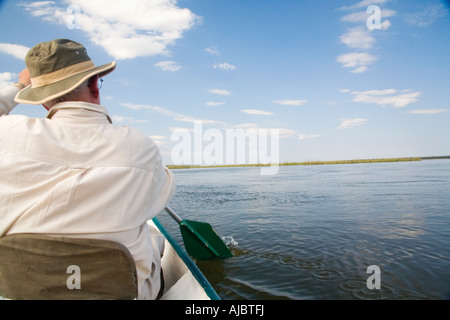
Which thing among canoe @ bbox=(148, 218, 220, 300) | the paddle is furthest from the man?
the paddle

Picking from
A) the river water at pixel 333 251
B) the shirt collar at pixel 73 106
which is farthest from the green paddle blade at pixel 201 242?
the shirt collar at pixel 73 106

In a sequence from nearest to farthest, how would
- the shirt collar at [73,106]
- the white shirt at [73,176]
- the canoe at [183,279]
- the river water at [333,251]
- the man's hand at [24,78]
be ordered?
the white shirt at [73,176]
the shirt collar at [73,106]
the man's hand at [24,78]
the canoe at [183,279]
the river water at [333,251]

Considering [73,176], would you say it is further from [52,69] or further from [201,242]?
[201,242]

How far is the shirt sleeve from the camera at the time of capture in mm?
1995

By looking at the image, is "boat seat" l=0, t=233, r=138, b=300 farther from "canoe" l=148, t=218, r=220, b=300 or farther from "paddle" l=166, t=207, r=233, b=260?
"paddle" l=166, t=207, r=233, b=260

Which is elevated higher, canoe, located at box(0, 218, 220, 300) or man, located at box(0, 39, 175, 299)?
man, located at box(0, 39, 175, 299)

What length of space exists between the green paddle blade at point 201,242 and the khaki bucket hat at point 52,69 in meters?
3.15

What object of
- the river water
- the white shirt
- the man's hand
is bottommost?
the river water

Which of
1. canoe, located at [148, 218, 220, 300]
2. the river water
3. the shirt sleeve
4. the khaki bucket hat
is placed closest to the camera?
the khaki bucket hat

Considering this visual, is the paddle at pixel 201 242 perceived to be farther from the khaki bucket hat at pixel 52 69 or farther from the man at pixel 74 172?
the khaki bucket hat at pixel 52 69

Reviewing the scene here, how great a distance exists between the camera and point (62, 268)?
4.72 feet

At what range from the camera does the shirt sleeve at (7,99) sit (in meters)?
2.00

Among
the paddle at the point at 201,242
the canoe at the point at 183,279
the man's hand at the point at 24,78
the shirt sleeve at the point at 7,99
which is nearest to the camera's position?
the shirt sleeve at the point at 7,99
